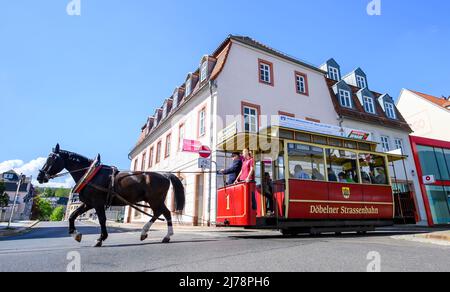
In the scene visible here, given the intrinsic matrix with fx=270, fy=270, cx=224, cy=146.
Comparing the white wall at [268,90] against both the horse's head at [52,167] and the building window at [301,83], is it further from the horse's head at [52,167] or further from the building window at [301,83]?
the horse's head at [52,167]

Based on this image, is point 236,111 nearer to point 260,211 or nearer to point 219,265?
point 260,211

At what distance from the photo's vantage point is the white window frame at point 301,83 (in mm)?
18703

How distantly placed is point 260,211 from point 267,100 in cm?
1042

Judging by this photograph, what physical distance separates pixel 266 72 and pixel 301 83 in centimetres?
302

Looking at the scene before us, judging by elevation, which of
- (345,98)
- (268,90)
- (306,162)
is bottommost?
(306,162)

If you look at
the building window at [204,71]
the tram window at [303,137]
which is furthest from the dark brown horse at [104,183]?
the building window at [204,71]

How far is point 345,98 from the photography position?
840 inches

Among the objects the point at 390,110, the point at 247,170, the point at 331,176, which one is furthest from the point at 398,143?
the point at 247,170

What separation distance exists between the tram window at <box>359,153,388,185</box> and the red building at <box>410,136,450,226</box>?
38.1ft

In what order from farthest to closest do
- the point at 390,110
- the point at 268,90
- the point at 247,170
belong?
the point at 390,110 < the point at 268,90 < the point at 247,170

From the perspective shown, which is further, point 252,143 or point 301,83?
point 301,83

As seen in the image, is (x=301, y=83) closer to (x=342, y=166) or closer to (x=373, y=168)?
(x=373, y=168)

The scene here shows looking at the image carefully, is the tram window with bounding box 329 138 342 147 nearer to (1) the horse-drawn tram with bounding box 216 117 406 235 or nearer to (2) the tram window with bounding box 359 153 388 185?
(1) the horse-drawn tram with bounding box 216 117 406 235

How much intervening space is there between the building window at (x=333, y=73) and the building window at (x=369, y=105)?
3.02 metres
